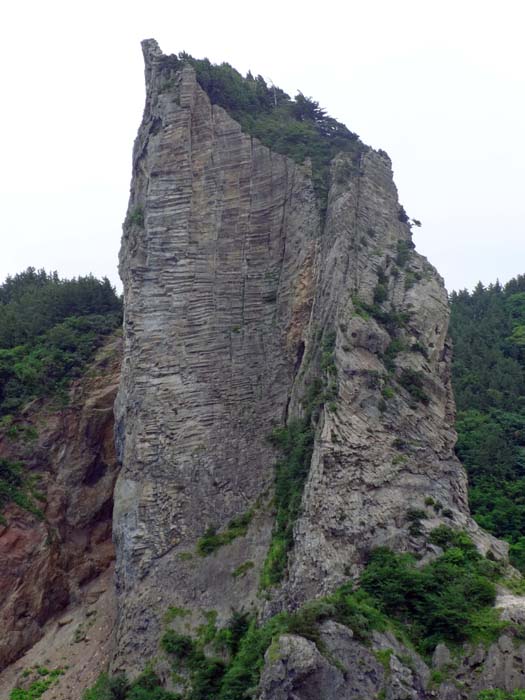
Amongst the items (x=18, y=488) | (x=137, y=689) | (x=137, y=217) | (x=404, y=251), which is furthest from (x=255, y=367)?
(x=137, y=689)

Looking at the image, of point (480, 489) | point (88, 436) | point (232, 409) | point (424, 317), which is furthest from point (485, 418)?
point (88, 436)

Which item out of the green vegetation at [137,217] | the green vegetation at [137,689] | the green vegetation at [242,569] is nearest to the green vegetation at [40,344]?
the green vegetation at [137,217]

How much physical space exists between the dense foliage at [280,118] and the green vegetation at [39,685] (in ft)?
75.7

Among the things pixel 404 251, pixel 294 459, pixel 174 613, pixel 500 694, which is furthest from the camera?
pixel 404 251

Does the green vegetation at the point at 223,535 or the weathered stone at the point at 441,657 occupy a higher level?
the green vegetation at the point at 223,535

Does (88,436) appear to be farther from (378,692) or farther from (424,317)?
(378,692)

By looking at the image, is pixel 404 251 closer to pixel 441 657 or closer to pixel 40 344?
pixel 441 657

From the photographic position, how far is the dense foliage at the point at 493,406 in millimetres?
43103

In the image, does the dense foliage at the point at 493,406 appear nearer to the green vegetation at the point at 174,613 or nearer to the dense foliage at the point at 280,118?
the green vegetation at the point at 174,613

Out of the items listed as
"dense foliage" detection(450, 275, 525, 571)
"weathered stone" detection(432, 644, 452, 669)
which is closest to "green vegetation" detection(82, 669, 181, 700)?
"weathered stone" detection(432, 644, 452, 669)

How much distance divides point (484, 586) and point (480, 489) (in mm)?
A: 16710

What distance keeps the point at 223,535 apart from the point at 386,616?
9.98m

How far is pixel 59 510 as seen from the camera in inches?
1750

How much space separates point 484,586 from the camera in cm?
2870
